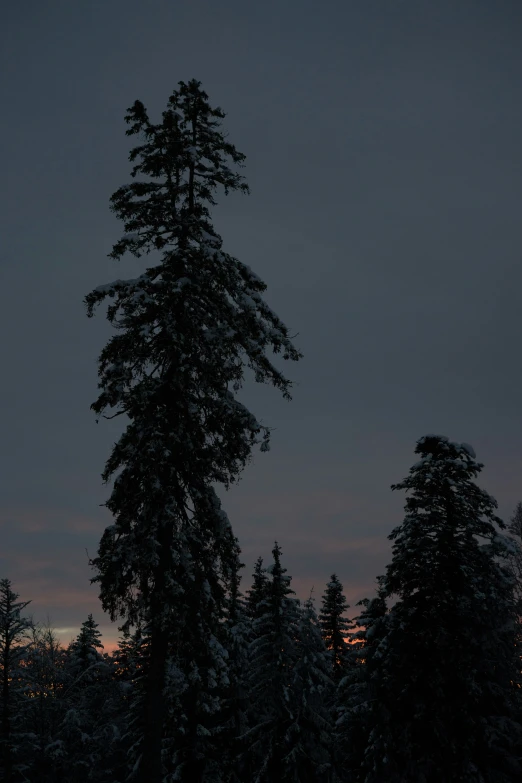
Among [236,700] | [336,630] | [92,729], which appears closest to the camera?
[236,700]

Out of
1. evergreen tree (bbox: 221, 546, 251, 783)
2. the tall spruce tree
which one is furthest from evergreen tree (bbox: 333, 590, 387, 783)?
the tall spruce tree

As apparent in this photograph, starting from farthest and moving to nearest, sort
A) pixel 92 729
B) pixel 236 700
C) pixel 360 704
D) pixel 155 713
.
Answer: pixel 92 729 < pixel 236 700 < pixel 360 704 < pixel 155 713

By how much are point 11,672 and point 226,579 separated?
2441 cm

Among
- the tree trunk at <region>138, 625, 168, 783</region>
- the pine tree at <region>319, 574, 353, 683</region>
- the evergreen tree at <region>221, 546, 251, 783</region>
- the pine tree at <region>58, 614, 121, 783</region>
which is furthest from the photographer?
the pine tree at <region>319, 574, 353, 683</region>

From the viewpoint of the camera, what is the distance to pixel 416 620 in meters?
21.1

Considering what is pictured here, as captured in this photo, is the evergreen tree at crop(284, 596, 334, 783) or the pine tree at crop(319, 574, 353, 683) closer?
the evergreen tree at crop(284, 596, 334, 783)

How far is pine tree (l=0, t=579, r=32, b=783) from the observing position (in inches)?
1316

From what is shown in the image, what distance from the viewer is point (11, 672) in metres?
34.0

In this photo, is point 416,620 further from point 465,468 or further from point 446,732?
point 465,468

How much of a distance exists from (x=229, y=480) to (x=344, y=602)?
121 ft

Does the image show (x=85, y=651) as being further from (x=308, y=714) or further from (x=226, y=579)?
(x=226, y=579)

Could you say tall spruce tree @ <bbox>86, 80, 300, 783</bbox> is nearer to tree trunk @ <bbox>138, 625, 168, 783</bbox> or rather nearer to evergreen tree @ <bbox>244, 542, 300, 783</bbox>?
tree trunk @ <bbox>138, 625, 168, 783</bbox>

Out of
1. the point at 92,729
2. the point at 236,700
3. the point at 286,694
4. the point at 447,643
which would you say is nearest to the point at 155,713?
the point at 447,643

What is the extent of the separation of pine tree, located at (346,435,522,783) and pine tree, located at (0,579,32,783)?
1976 centimetres
